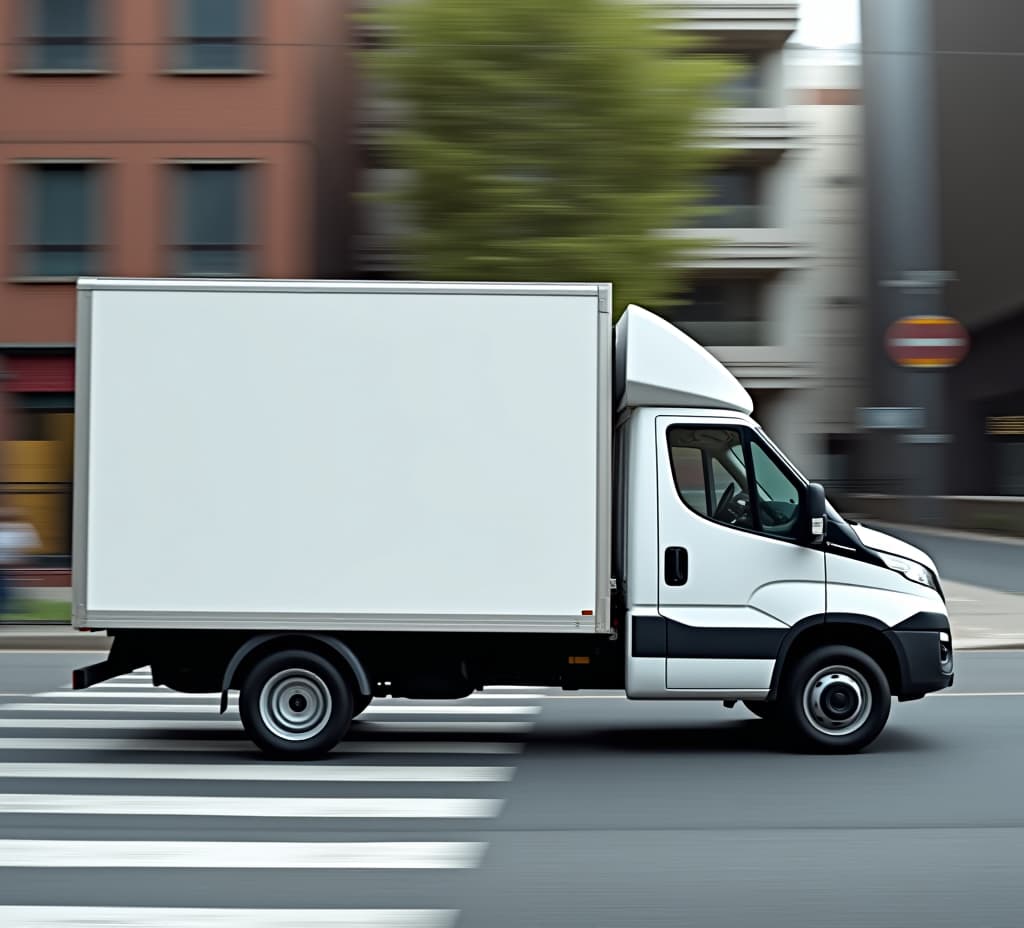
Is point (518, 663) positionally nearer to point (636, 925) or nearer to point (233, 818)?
point (233, 818)

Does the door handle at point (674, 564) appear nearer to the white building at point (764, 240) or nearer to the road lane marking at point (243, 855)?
the road lane marking at point (243, 855)

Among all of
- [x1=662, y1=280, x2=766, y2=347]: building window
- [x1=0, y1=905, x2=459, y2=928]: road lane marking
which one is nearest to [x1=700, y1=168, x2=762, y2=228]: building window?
[x1=662, y1=280, x2=766, y2=347]: building window

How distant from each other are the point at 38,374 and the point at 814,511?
55.1 feet

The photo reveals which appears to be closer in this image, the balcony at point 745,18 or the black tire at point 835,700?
the black tire at point 835,700

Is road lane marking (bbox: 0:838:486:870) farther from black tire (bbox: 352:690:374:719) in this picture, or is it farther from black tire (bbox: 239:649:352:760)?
black tire (bbox: 352:690:374:719)

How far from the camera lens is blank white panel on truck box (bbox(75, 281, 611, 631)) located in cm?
880

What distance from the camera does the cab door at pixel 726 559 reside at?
8.94 metres

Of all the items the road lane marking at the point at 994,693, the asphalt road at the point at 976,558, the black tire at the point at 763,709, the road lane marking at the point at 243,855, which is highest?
the asphalt road at the point at 976,558

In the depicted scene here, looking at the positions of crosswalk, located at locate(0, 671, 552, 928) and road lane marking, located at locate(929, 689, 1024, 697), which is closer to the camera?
crosswalk, located at locate(0, 671, 552, 928)

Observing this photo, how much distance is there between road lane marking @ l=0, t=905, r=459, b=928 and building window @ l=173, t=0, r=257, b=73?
63.3 feet

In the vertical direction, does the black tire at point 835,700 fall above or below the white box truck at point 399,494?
below

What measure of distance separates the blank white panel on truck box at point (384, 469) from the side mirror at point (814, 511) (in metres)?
1.25

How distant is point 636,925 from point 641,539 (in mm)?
3661

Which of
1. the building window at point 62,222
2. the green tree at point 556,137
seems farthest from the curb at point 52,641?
the building window at point 62,222
